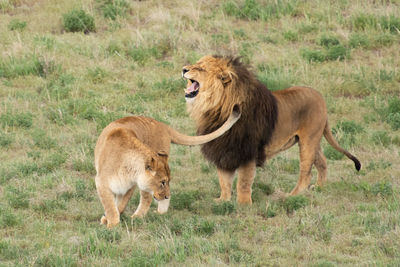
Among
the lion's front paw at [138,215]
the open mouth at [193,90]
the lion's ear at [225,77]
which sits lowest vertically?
the lion's front paw at [138,215]

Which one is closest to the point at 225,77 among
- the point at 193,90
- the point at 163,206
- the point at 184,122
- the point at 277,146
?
the point at 193,90

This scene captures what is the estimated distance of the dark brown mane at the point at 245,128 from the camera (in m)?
6.61

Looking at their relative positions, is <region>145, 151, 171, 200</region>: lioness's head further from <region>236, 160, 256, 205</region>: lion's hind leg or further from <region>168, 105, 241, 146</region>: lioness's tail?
<region>236, 160, 256, 205</region>: lion's hind leg

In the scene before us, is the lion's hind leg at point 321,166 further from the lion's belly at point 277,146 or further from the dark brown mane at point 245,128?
the dark brown mane at point 245,128

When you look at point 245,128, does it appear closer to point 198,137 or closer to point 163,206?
point 198,137

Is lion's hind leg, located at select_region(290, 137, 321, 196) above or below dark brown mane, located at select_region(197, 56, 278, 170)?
below

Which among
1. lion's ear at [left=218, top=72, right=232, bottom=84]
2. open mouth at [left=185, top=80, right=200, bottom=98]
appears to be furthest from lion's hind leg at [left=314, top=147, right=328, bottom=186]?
open mouth at [left=185, top=80, right=200, bottom=98]

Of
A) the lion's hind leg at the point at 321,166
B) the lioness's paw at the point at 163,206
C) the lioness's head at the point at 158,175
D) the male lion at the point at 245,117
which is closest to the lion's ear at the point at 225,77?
the male lion at the point at 245,117

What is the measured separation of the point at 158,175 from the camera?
5543 millimetres

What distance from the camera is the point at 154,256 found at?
5141 mm

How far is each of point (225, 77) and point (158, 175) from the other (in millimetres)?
1348

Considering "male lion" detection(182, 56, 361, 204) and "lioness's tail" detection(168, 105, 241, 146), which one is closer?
"lioness's tail" detection(168, 105, 241, 146)

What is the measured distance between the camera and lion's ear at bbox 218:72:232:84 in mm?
6449

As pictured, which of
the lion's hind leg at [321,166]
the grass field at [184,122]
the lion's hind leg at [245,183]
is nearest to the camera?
the grass field at [184,122]
